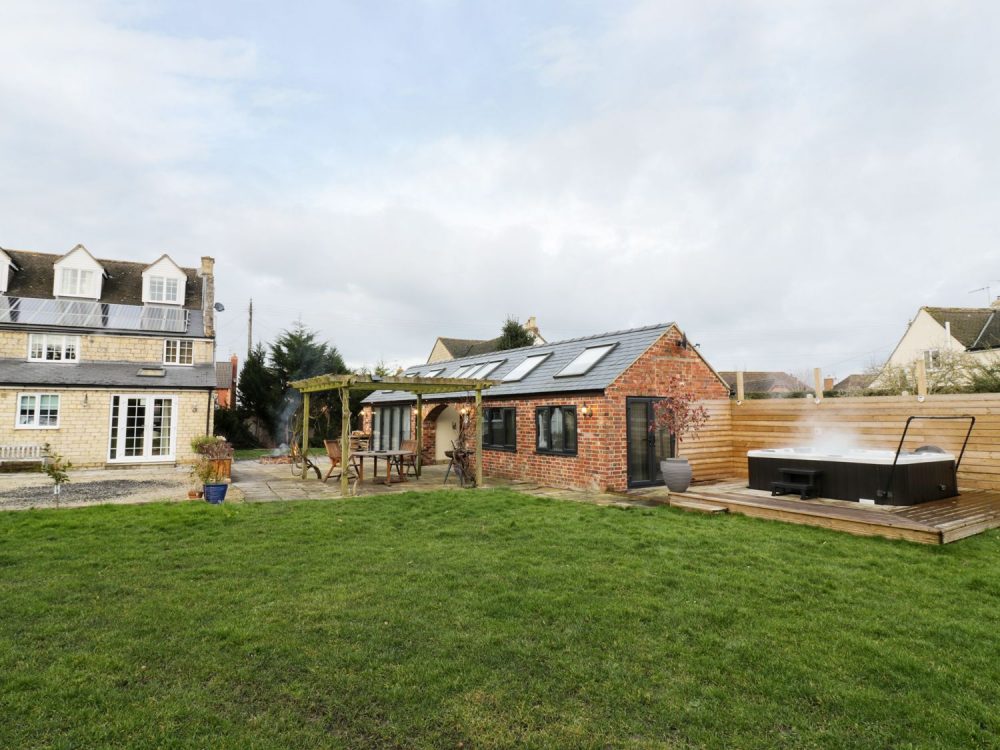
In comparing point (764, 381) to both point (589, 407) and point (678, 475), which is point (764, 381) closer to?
point (589, 407)

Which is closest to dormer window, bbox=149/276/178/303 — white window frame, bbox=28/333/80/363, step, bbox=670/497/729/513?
white window frame, bbox=28/333/80/363

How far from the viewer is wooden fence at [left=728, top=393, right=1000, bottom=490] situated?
886 centimetres

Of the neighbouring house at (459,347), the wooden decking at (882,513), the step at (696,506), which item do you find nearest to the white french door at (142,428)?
the step at (696,506)

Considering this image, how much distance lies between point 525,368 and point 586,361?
91.6 inches

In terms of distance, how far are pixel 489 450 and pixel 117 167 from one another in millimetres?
11298

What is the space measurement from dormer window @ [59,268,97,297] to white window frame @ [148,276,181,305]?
72.6 inches

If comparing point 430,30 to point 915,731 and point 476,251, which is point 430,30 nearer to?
point 476,251

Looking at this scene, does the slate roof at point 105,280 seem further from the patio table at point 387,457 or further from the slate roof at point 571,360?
the patio table at point 387,457

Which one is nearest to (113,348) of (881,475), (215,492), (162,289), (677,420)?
(162,289)

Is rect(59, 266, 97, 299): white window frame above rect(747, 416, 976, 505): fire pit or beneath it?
above

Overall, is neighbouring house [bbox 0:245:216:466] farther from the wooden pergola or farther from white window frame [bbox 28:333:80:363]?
the wooden pergola

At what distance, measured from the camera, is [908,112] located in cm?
1134

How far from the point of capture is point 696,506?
873 cm

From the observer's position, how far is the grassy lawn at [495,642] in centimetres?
269
